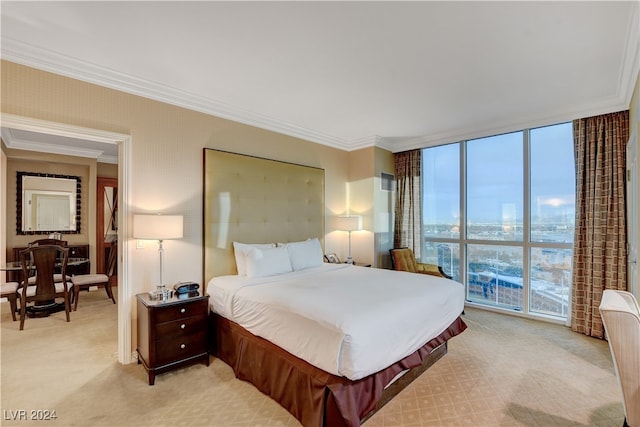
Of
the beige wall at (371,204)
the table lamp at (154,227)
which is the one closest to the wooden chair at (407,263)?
the beige wall at (371,204)

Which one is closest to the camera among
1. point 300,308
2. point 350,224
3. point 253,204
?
point 300,308

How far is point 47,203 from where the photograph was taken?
5.66m

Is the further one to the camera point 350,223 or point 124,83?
point 350,223

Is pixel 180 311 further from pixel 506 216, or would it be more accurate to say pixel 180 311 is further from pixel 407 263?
pixel 506 216

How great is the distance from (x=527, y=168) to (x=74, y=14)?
512 centimetres

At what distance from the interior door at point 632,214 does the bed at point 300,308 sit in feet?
5.45

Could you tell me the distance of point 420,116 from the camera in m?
4.07

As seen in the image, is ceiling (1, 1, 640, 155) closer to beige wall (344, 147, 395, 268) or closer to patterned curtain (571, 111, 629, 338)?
patterned curtain (571, 111, 629, 338)

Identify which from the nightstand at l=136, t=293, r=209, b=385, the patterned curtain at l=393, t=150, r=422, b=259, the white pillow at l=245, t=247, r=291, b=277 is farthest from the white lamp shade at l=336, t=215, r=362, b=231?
the nightstand at l=136, t=293, r=209, b=385

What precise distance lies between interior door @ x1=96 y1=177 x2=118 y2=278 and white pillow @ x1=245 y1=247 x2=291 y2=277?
4.66m

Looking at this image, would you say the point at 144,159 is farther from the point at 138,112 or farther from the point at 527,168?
the point at 527,168

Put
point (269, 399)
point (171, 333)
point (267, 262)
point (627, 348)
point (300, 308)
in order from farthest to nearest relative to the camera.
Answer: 1. point (267, 262)
2. point (171, 333)
3. point (269, 399)
4. point (300, 308)
5. point (627, 348)

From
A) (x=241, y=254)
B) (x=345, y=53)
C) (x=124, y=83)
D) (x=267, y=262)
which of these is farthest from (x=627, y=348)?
(x=124, y=83)

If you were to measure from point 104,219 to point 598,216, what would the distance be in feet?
27.3
